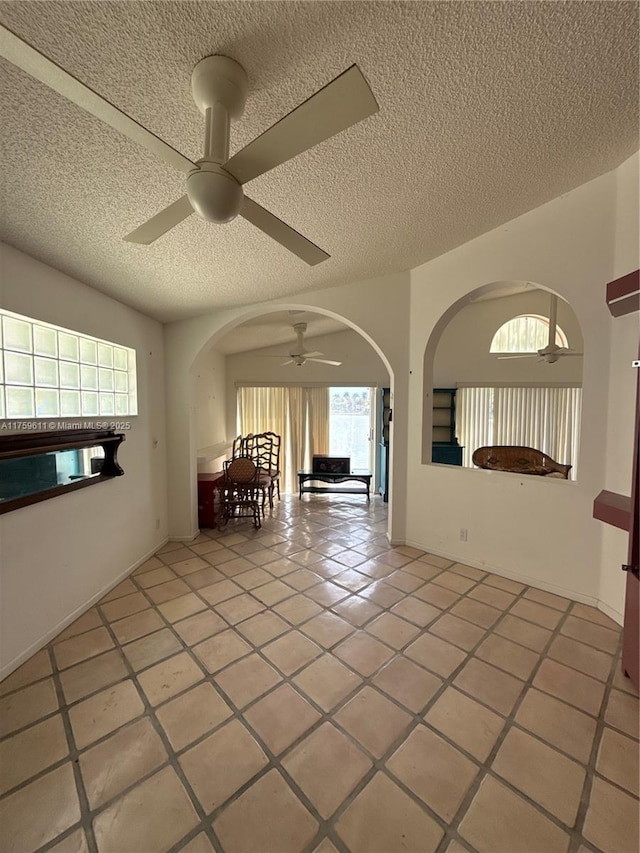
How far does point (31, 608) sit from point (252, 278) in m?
2.71

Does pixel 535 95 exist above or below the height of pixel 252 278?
above

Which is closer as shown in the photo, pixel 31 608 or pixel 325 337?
pixel 31 608

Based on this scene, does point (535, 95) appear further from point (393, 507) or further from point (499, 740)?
point (393, 507)

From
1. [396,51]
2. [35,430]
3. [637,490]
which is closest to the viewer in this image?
[396,51]

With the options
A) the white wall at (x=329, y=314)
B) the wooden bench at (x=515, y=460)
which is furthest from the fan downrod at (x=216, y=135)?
the wooden bench at (x=515, y=460)

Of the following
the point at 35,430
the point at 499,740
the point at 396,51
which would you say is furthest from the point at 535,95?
the point at 35,430

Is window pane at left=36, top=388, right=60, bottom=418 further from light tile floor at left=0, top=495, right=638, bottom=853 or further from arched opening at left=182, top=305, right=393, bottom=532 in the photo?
arched opening at left=182, top=305, right=393, bottom=532

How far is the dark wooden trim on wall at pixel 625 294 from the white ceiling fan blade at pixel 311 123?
1606 mm

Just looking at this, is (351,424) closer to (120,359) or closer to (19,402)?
(120,359)

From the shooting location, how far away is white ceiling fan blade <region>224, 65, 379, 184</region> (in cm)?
85

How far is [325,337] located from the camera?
6.06 m

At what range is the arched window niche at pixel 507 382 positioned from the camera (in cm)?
523

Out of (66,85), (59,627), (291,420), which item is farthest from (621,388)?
(291,420)

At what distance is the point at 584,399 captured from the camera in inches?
92.1
